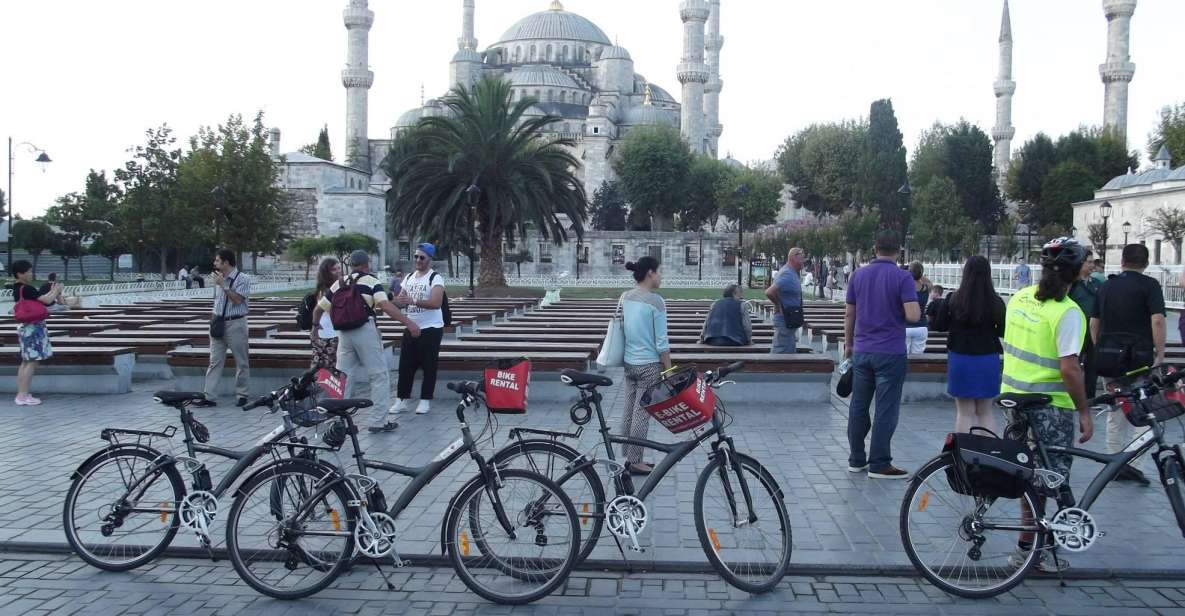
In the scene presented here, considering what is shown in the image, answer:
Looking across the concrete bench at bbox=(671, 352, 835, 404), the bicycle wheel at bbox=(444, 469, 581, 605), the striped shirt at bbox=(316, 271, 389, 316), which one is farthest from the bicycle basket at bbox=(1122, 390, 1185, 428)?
the striped shirt at bbox=(316, 271, 389, 316)

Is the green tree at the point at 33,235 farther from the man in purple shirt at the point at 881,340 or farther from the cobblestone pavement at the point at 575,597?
the man in purple shirt at the point at 881,340

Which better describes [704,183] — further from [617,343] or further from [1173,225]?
[617,343]

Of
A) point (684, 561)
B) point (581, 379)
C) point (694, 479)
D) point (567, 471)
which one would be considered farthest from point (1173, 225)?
point (567, 471)

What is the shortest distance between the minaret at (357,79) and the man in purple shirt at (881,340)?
223ft

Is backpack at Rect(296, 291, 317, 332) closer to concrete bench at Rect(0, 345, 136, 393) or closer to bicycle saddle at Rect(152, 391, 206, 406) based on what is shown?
concrete bench at Rect(0, 345, 136, 393)

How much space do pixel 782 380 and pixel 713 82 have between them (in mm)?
81274

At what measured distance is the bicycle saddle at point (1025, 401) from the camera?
496cm

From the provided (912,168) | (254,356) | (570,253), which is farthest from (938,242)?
(254,356)

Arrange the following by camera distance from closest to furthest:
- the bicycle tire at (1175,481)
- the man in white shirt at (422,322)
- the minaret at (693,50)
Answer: the bicycle tire at (1175,481) < the man in white shirt at (422,322) < the minaret at (693,50)

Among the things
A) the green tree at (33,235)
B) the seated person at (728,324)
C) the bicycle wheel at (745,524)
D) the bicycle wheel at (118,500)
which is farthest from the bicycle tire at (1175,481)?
the green tree at (33,235)

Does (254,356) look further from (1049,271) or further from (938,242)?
(938,242)

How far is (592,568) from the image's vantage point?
5191 mm

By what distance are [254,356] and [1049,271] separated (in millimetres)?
8949

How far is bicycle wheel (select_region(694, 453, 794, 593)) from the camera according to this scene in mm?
4742
